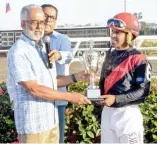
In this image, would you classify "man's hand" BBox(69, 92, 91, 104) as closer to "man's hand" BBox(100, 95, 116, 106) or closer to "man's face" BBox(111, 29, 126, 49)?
"man's hand" BBox(100, 95, 116, 106)

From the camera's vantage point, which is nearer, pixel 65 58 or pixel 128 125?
pixel 128 125

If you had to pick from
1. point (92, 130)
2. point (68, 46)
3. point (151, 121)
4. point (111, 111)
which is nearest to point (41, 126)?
point (111, 111)

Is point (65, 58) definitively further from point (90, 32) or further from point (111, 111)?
point (90, 32)

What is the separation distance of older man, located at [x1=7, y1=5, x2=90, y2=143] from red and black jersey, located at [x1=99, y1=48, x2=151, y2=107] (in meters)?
0.35

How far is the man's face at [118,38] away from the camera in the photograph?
117 inches

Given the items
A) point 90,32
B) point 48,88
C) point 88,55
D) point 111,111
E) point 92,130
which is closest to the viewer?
point 48,88

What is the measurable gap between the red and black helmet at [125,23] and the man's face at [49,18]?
29.6 inches

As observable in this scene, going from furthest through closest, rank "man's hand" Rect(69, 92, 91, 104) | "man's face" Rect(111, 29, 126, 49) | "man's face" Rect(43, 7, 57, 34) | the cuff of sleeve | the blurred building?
the blurred building, "man's face" Rect(43, 7, 57, 34), the cuff of sleeve, "man's face" Rect(111, 29, 126, 49), "man's hand" Rect(69, 92, 91, 104)

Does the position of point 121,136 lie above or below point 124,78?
below

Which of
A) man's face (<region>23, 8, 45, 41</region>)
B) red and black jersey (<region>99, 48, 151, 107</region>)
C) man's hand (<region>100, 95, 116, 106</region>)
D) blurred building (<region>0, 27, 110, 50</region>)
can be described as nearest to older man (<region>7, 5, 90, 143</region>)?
man's face (<region>23, 8, 45, 41</region>)

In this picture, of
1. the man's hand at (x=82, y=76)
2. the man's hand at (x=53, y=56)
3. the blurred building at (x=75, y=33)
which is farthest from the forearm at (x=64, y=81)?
the blurred building at (x=75, y=33)

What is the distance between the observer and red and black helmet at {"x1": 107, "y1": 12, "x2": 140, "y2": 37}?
298cm

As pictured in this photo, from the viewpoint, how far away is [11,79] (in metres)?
2.84

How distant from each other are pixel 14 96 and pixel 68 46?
1076 mm
